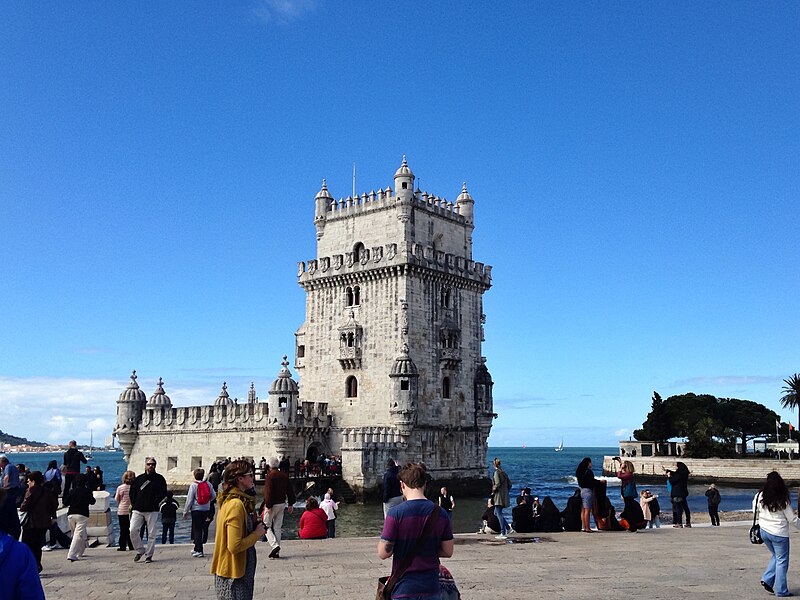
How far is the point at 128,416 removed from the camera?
58.1m

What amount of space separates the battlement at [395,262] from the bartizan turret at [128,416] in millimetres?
15242

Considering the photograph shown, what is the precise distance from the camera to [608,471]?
321 feet

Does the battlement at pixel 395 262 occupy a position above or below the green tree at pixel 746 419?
above

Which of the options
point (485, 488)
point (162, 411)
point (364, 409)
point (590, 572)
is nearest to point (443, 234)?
point (364, 409)

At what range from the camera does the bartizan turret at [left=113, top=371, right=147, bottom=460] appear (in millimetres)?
57906

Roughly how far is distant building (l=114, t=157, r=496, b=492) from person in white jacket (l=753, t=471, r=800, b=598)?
34.6m

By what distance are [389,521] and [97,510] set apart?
47.5 ft

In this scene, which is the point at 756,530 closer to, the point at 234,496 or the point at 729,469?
the point at 234,496

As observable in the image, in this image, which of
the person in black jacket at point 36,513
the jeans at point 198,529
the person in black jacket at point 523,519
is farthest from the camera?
the person in black jacket at point 523,519

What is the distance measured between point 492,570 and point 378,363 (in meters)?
35.6

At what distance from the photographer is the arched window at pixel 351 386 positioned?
5131 cm

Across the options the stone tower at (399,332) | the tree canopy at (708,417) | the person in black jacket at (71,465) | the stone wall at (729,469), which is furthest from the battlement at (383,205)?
the tree canopy at (708,417)

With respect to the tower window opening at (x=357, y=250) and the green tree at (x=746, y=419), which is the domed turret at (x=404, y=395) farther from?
the green tree at (x=746, y=419)

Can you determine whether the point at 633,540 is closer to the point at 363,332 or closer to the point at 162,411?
the point at 363,332
